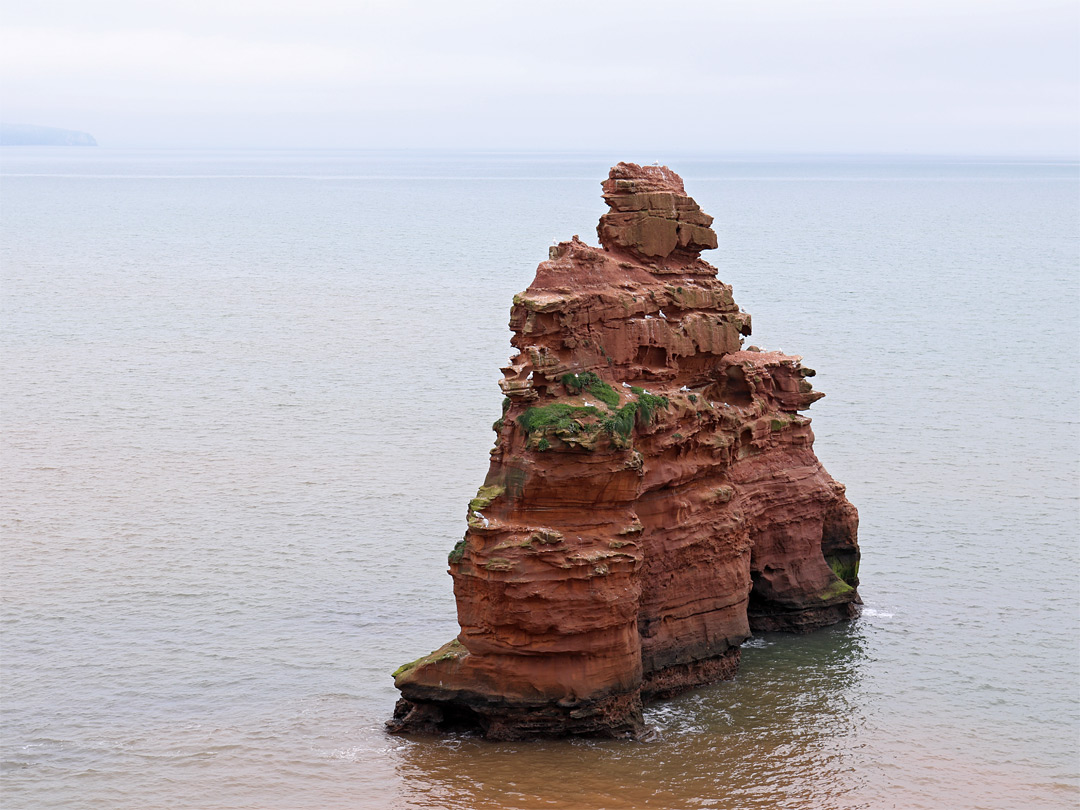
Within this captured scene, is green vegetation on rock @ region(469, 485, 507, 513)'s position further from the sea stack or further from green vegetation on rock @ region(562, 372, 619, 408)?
green vegetation on rock @ region(562, 372, 619, 408)

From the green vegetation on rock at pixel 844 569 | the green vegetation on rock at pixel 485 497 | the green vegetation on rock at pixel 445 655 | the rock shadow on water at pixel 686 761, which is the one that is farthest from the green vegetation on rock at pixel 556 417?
the green vegetation on rock at pixel 844 569

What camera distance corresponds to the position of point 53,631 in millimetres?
43344

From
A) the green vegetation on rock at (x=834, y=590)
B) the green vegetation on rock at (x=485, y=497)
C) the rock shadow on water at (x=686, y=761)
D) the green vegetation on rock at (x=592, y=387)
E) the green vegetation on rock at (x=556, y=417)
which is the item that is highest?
the green vegetation on rock at (x=592, y=387)

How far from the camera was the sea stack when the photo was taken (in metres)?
34.0

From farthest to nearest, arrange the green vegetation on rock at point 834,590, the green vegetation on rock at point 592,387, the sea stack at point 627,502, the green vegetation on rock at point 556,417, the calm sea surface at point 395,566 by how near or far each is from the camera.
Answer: the green vegetation on rock at point 834,590
the green vegetation on rock at point 592,387
the calm sea surface at point 395,566
the sea stack at point 627,502
the green vegetation on rock at point 556,417

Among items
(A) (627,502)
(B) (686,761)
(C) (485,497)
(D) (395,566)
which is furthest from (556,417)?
(D) (395,566)

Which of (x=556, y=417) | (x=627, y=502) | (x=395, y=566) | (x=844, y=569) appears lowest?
(x=395, y=566)

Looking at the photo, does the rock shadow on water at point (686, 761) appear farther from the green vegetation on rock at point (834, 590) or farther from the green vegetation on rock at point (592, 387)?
the green vegetation on rock at point (592, 387)

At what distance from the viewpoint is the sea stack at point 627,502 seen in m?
34.0

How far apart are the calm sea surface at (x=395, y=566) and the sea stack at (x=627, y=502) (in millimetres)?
1182

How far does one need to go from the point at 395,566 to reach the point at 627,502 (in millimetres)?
16064

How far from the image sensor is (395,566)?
Result: 49.1 metres

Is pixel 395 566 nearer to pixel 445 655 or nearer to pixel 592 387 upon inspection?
pixel 445 655

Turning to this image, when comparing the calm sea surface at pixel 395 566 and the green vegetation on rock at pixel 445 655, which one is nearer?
the calm sea surface at pixel 395 566
